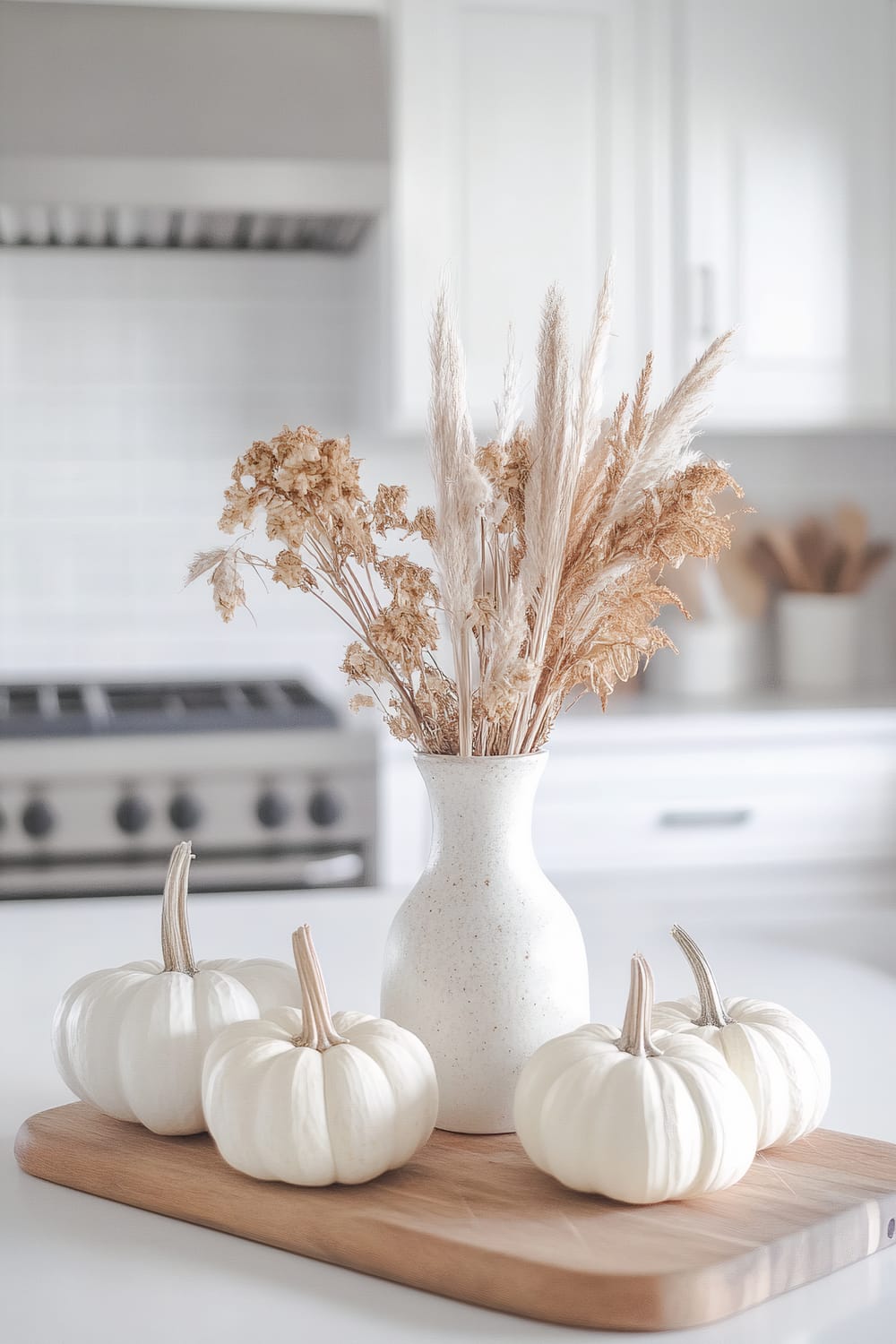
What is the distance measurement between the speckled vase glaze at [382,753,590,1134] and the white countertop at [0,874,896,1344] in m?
0.15

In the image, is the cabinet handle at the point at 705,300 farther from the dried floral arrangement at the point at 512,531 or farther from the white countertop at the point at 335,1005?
the dried floral arrangement at the point at 512,531

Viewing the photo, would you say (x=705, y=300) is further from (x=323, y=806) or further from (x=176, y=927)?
(x=176, y=927)

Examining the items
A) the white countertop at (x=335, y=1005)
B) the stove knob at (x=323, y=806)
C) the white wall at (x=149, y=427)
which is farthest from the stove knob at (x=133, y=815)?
the white countertop at (x=335, y=1005)

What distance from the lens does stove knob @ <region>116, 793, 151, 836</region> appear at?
2.38 meters

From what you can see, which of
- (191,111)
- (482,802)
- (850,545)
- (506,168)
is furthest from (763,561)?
(482,802)

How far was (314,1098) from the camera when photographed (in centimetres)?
69

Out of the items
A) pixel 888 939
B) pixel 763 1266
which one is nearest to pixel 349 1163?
pixel 763 1266

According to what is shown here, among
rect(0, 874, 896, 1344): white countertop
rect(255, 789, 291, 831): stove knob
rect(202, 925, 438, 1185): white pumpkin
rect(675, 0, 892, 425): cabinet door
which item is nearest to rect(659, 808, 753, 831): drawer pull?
rect(255, 789, 291, 831): stove knob

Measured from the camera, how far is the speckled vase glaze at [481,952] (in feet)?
2.62

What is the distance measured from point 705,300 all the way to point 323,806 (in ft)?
3.87

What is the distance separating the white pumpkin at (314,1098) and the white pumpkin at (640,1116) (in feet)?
0.20

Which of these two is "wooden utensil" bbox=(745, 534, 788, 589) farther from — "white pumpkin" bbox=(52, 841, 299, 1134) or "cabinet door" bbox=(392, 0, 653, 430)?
"white pumpkin" bbox=(52, 841, 299, 1134)

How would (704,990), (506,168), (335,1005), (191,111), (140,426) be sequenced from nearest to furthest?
(704,990) < (335,1005) < (191,111) < (506,168) < (140,426)

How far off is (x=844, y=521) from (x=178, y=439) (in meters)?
1.38
